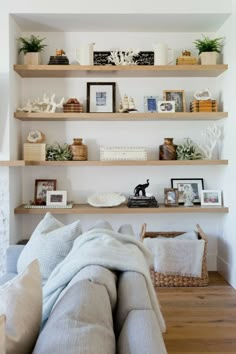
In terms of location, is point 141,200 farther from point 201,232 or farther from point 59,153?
point 59,153

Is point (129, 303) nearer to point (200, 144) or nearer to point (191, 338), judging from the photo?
point (191, 338)

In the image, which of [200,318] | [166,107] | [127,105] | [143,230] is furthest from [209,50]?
[200,318]

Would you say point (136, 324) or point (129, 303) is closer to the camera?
point (136, 324)

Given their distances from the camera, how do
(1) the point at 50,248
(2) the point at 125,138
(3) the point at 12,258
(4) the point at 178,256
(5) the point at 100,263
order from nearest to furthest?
1. (5) the point at 100,263
2. (1) the point at 50,248
3. (3) the point at 12,258
4. (4) the point at 178,256
5. (2) the point at 125,138

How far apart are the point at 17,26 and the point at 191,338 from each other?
314cm

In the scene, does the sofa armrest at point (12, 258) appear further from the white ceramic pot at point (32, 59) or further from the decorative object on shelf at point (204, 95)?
the decorative object on shelf at point (204, 95)

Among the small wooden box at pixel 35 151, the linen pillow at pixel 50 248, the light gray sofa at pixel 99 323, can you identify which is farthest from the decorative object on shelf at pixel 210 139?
the light gray sofa at pixel 99 323

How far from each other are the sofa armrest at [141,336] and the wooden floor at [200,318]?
4.86 feet

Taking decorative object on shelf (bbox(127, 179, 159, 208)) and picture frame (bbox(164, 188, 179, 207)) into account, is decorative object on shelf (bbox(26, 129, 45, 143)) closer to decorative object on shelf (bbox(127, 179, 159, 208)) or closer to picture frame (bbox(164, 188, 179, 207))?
decorative object on shelf (bbox(127, 179, 159, 208))

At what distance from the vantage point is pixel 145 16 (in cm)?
370

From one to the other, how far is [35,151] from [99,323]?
2.99m

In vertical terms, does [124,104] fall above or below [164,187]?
above

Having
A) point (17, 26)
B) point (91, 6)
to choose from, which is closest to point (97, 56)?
point (91, 6)

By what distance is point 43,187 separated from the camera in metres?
4.12
